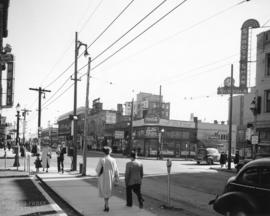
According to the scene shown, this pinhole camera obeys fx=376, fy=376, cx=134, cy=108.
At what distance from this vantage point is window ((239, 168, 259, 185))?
8326mm

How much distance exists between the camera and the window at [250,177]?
27.3 feet

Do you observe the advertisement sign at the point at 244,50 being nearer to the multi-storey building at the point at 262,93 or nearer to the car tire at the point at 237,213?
the multi-storey building at the point at 262,93

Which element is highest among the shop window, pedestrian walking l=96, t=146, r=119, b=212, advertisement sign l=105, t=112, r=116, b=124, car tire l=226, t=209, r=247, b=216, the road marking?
the shop window

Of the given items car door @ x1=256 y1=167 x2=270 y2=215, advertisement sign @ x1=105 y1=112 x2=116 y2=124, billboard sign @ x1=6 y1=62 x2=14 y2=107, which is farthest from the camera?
advertisement sign @ x1=105 y1=112 x2=116 y2=124

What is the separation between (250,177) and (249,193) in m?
0.38

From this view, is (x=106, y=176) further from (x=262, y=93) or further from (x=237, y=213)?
(x=262, y=93)

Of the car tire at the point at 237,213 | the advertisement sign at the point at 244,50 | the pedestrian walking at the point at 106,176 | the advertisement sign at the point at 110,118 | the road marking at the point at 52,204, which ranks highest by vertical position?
the advertisement sign at the point at 244,50

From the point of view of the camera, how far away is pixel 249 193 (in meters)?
8.31

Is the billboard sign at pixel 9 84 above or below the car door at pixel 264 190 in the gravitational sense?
above

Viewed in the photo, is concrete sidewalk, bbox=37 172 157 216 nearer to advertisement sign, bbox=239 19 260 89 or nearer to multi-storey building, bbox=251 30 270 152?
multi-storey building, bbox=251 30 270 152

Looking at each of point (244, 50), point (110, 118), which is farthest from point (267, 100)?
point (110, 118)

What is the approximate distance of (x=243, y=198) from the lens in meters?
8.28

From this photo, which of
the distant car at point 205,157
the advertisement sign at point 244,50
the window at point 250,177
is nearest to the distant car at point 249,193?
the window at point 250,177

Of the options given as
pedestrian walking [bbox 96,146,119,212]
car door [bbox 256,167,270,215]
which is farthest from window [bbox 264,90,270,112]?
car door [bbox 256,167,270,215]
